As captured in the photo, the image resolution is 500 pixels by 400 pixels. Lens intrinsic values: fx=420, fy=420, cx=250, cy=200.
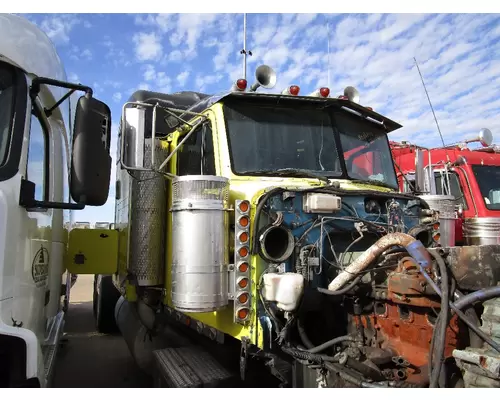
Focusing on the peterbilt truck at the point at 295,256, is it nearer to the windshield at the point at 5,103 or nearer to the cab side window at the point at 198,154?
the cab side window at the point at 198,154

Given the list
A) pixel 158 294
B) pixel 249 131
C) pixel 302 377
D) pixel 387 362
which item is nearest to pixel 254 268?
pixel 302 377

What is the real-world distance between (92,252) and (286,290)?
2.72 m

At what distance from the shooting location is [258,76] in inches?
153

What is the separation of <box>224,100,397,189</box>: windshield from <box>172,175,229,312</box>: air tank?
54 cm

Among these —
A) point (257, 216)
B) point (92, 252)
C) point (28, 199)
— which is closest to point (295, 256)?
point (257, 216)

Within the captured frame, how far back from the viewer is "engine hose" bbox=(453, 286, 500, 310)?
2.06m

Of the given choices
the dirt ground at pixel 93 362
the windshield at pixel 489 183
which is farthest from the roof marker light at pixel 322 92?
the windshield at pixel 489 183

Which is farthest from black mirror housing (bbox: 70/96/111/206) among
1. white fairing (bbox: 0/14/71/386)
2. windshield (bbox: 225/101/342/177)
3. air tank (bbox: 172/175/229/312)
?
windshield (bbox: 225/101/342/177)

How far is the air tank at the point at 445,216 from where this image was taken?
405cm

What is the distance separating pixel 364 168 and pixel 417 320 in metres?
1.90

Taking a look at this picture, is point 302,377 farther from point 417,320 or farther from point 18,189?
point 18,189

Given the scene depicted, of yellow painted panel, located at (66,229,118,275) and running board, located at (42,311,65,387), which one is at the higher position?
yellow painted panel, located at (66,229,118,275)

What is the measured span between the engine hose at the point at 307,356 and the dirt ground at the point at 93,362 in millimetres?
2661

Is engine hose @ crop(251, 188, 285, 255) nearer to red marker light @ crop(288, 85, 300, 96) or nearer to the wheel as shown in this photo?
red marker light @ crop(288, 85, 300, 96)
